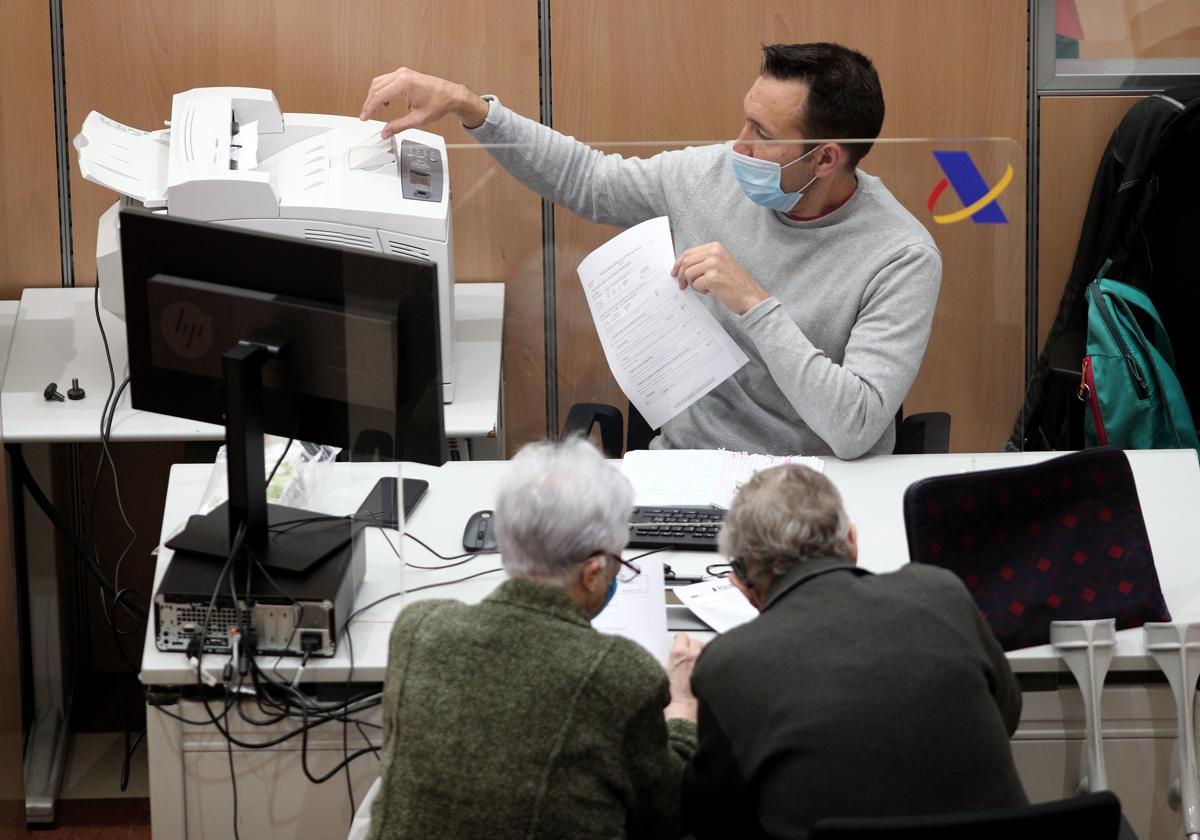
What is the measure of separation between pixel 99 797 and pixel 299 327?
138cm

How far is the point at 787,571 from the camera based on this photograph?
163 cm

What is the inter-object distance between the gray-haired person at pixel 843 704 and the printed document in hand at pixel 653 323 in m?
0.78

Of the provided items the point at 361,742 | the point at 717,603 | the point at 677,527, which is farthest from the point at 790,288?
the point at 361,742

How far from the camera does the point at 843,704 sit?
144cm

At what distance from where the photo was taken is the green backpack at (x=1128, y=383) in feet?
10.1

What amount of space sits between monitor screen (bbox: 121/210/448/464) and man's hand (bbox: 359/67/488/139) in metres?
0.74

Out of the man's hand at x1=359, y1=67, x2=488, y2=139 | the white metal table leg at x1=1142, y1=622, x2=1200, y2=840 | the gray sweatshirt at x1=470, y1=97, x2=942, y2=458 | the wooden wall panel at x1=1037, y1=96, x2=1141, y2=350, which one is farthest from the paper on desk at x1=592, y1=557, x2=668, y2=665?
the wooden wall panel at x1=1037, y1=96, x2=1141, y2=350

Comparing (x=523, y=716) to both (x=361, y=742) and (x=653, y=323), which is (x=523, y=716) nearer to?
(x=361, y=742)

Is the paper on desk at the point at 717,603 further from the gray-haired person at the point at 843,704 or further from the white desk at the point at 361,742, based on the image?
the gray-haired person at the point at 843,704

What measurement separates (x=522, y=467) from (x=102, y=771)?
1719 mm

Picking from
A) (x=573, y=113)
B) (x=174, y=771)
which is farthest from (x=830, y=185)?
(x=174, y=771)

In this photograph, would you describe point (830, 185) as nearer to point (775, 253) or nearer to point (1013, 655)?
point (775, 253)

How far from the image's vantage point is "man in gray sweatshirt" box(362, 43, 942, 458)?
238 cm

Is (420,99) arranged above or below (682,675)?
above
